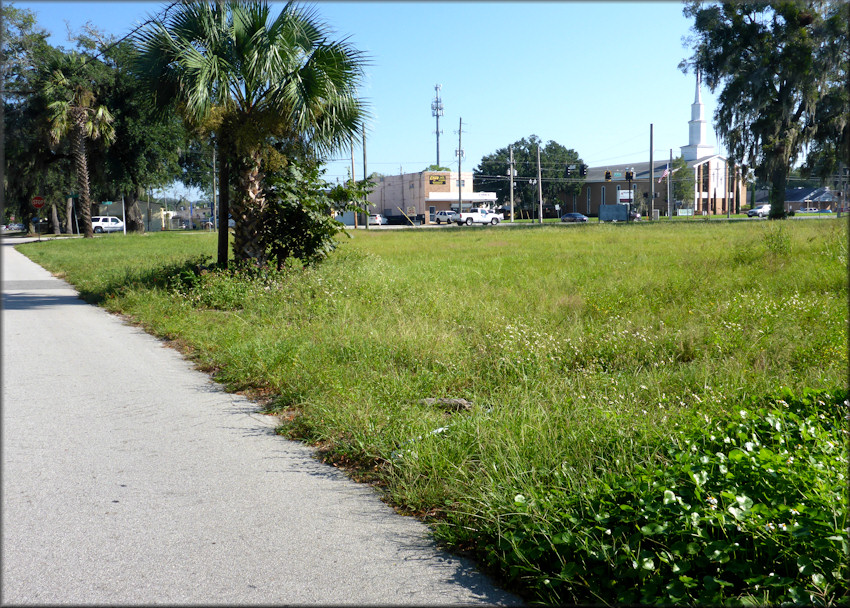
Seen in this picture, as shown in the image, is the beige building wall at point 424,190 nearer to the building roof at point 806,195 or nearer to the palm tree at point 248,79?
the building roof at point 806,195

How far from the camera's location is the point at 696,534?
3139mm

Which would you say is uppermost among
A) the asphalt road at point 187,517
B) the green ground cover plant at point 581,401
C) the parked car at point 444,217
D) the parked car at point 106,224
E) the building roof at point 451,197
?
the building roof at point 451,197

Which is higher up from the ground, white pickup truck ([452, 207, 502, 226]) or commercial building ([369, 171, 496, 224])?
commercial building ([369, 171, 496, 224])

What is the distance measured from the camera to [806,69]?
112ft

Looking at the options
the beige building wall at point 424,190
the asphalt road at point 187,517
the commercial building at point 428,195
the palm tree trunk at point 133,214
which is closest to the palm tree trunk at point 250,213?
the asphalt road at point 187,517

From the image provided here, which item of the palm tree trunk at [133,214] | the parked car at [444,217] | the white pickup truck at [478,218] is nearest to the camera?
the palm tree trunk at [133,214]

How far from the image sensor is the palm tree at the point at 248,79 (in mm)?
12219

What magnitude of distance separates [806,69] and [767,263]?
88.0ft

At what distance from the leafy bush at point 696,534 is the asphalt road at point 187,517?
33 centimetres

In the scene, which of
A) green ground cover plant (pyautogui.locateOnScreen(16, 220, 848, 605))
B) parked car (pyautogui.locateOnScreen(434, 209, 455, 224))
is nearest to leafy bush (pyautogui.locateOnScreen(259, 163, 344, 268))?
green ground cover plant (pyautogui.locateOnScreen(16, 220, 848, 605))

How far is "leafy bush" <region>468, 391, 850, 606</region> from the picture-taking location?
9.63 feet

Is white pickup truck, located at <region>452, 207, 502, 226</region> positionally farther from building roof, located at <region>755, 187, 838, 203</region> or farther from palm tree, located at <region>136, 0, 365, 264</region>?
palm tree, located at <region>136, 0, 365, 264</region>

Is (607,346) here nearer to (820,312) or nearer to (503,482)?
(820,312)

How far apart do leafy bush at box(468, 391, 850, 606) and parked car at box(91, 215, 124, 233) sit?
65.3 m
